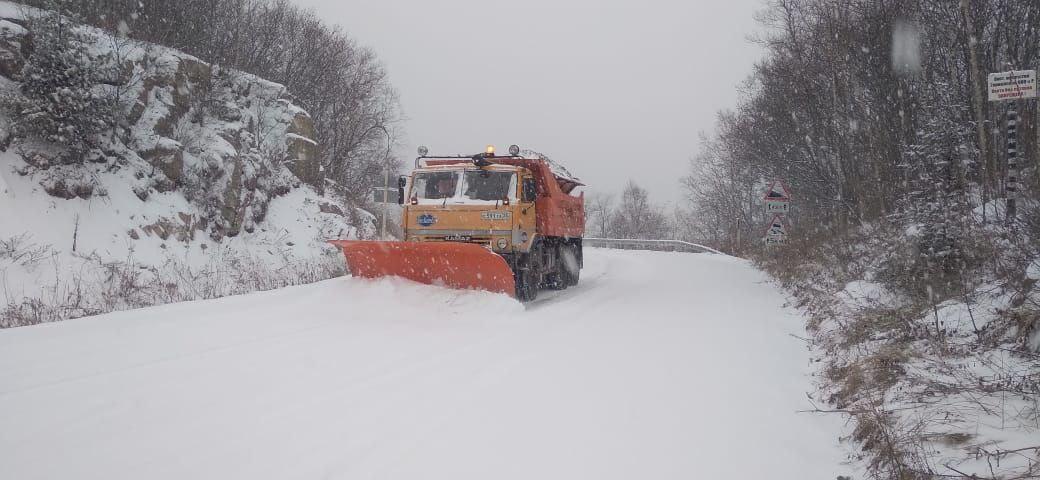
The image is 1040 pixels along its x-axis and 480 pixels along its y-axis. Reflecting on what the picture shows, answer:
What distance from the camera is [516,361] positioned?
15.9ft

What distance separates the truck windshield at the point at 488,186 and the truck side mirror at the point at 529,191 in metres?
0.21

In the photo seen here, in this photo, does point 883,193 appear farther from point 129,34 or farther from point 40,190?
point 129,34

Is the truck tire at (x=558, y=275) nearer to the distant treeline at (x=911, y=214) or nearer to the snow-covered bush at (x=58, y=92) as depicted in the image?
the distant treeline at (x=911, y=214)

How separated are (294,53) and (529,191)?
21.8m

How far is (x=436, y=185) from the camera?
29.6 ft

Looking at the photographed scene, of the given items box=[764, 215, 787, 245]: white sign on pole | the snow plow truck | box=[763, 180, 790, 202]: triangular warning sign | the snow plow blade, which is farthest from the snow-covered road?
box=[763, 180, 790, 202]: triangular warning sign

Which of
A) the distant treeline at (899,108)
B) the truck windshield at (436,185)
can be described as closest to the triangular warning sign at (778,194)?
the distant treeline at (899,108)

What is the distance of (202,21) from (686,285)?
1917 centimetres

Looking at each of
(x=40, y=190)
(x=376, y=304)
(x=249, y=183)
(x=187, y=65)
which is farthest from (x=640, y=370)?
(x=187, y=65)

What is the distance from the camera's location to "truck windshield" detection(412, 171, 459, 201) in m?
8.96

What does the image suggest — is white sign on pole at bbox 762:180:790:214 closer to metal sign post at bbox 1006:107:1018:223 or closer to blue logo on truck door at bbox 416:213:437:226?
metal sign post at bbox 1006:107:1018:223

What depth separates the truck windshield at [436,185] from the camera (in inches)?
353

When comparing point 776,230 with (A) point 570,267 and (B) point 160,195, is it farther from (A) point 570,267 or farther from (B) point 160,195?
(B) point 160,195

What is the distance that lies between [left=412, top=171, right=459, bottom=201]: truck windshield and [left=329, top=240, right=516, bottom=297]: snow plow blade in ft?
5.47
